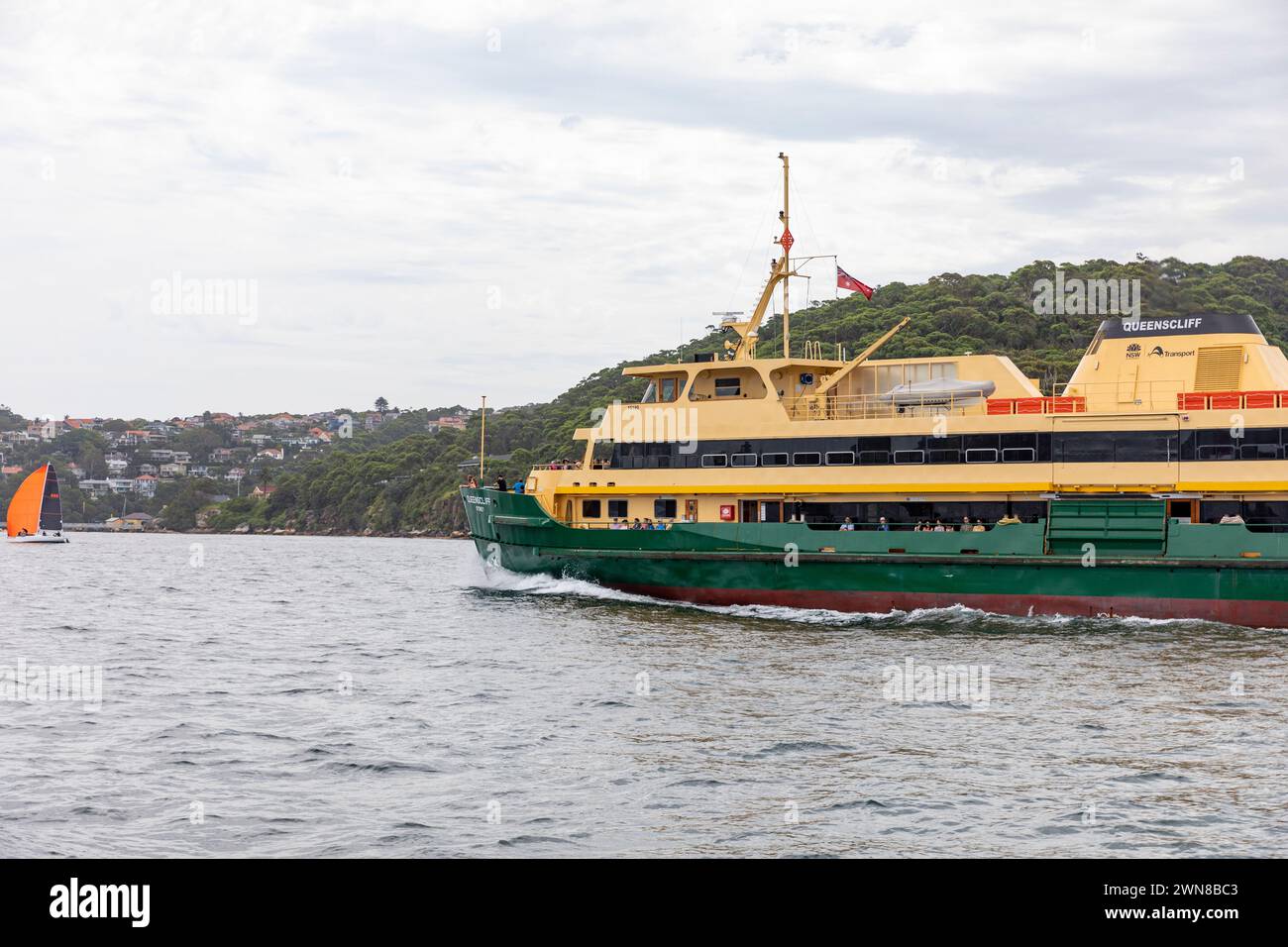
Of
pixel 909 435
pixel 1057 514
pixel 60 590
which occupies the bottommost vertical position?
pixel 60 590

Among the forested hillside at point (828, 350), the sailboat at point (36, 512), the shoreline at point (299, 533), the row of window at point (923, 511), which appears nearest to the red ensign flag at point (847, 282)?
the row of window at point (923, 511)

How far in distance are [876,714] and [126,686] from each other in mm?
13425

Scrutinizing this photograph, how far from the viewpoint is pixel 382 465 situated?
436 ft

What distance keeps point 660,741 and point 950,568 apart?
598 inches

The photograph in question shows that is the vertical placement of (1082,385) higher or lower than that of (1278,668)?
higher

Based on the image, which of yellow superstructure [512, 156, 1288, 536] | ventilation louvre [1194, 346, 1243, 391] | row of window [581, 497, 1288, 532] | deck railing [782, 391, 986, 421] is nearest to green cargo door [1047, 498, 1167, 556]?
yellow superstructure [512, 156, 1288, 536]

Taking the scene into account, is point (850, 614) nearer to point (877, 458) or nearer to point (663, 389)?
point (877, 458)

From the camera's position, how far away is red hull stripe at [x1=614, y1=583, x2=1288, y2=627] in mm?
27797

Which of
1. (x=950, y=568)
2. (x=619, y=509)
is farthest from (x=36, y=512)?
(x=950, y=568)

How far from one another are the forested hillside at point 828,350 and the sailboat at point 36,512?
30027mm
